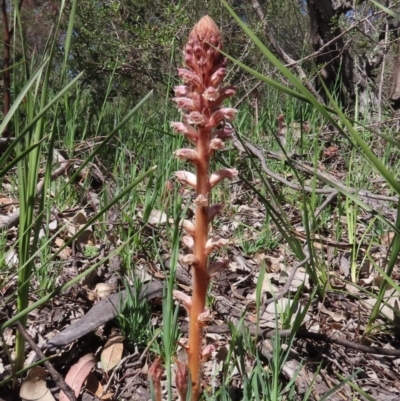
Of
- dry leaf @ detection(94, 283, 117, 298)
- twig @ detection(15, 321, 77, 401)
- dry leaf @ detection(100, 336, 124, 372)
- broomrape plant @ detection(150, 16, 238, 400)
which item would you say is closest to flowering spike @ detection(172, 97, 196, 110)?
broomrape plant @ detection(150, 16, 238, 400)

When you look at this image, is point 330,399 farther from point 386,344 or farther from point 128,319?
point 128,319

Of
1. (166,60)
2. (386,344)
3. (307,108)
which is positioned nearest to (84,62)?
(166,60)

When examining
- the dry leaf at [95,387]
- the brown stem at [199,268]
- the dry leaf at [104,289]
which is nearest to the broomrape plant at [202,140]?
the brown stem at [199,268]

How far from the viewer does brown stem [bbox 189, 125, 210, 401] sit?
1049 millimetres

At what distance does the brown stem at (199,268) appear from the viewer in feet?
3.44

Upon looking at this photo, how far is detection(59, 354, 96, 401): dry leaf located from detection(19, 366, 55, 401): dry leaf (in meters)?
0.06

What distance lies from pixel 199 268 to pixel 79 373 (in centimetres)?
67

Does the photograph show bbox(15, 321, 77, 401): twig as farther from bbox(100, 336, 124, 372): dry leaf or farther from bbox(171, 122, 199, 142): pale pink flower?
bbox(171, 122, 199, 142): pale pink flower

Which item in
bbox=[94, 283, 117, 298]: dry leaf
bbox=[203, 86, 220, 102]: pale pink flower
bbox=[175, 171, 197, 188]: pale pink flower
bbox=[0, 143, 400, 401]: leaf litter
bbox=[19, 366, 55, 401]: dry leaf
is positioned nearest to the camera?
bbox=[203, 86, 220, 102]: pale pink flower

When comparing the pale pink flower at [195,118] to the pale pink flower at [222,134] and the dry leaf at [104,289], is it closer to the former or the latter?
the pale pink flower at [222,134]

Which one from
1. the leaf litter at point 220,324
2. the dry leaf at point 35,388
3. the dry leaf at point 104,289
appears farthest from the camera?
the dry leaf at point 104,289

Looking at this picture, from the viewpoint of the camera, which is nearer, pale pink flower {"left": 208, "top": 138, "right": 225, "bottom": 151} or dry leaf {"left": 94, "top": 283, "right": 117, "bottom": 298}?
pale pink flower {"left": 208, "top": 138, "right": 225, "bottom": 151}

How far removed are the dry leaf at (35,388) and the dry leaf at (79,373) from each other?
0.20 ft

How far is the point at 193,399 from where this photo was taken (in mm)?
1107
